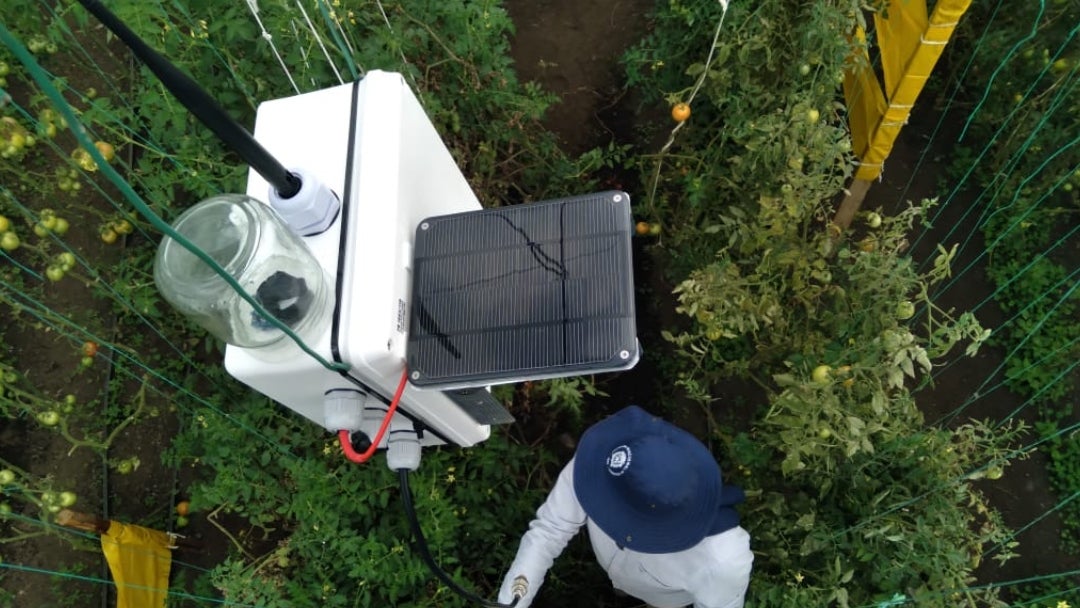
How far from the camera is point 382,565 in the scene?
Result: 185 centimetres

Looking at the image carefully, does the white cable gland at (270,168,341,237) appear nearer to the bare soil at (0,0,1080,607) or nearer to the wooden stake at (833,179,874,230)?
the bare soil at (0,0,1080,607)

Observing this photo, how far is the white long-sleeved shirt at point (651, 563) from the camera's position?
1.71m

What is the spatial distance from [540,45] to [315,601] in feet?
8.99

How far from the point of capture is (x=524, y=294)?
1281 mm

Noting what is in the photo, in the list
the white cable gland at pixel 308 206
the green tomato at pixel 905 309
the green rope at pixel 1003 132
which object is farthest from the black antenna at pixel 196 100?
the green rope at pixel 1003 132

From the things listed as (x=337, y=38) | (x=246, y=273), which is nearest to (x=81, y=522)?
(x=246, y=273)

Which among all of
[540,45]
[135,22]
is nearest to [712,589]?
[135,22]

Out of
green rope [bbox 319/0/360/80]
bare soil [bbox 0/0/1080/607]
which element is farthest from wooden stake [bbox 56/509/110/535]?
green rope [bbox 319/0/360/80]

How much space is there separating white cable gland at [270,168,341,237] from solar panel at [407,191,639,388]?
0.66ft

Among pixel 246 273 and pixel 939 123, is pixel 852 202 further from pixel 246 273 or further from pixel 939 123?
pixel 246 273

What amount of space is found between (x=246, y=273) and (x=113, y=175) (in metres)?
0.39

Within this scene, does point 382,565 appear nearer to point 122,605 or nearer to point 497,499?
point 497,499

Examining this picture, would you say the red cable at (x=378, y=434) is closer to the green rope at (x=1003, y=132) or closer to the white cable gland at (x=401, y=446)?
the white cable gland at (x=401, y=446)

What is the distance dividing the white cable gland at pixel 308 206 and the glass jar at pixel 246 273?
0.02 metres
